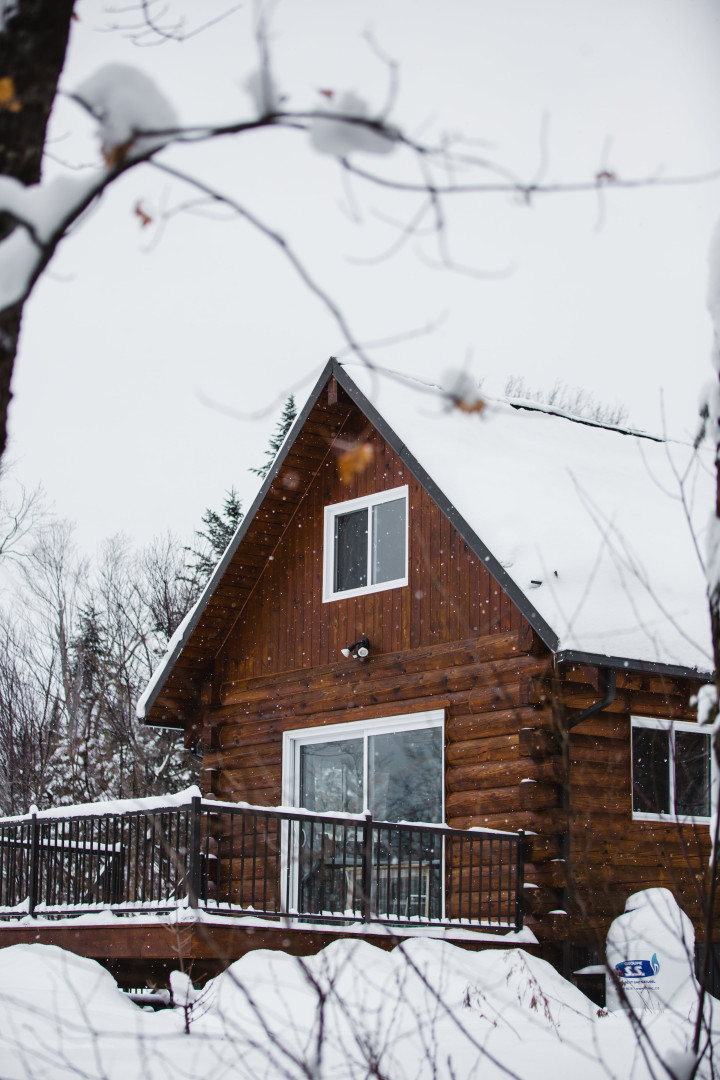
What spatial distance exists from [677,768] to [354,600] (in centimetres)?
356

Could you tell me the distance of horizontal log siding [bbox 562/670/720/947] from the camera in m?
9.86

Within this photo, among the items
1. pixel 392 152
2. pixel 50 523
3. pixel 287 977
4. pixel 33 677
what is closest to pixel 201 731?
pixel 287 977

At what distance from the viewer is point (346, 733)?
11.7 metres

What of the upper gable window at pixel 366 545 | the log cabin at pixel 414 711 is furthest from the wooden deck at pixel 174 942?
the upper gable window at pixel 366 545

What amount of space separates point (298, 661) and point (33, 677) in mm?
15833

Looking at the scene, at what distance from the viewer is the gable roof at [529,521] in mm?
9617

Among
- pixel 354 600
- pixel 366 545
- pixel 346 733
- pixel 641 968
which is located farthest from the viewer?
pixel 366 545

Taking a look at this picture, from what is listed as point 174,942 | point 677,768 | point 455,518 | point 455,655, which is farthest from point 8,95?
point 677,768

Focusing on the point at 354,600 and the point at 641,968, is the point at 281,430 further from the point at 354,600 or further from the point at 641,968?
the point at 641,968

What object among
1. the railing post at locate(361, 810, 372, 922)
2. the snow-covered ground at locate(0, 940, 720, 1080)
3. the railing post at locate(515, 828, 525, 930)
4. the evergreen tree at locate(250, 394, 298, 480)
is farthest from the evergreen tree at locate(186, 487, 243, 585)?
the snow-covered ground at locate(0, 940, 720, 1080)

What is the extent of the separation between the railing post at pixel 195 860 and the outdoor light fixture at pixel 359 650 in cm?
327

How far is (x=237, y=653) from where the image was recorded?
13234 millimetres

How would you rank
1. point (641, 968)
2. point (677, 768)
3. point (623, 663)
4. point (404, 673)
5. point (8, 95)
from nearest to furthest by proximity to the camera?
point (8, 95)
point (641, 968)
point (623, 663)
point (677, 768)
point (404, 673)

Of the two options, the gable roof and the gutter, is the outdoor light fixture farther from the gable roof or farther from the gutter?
the gutter
